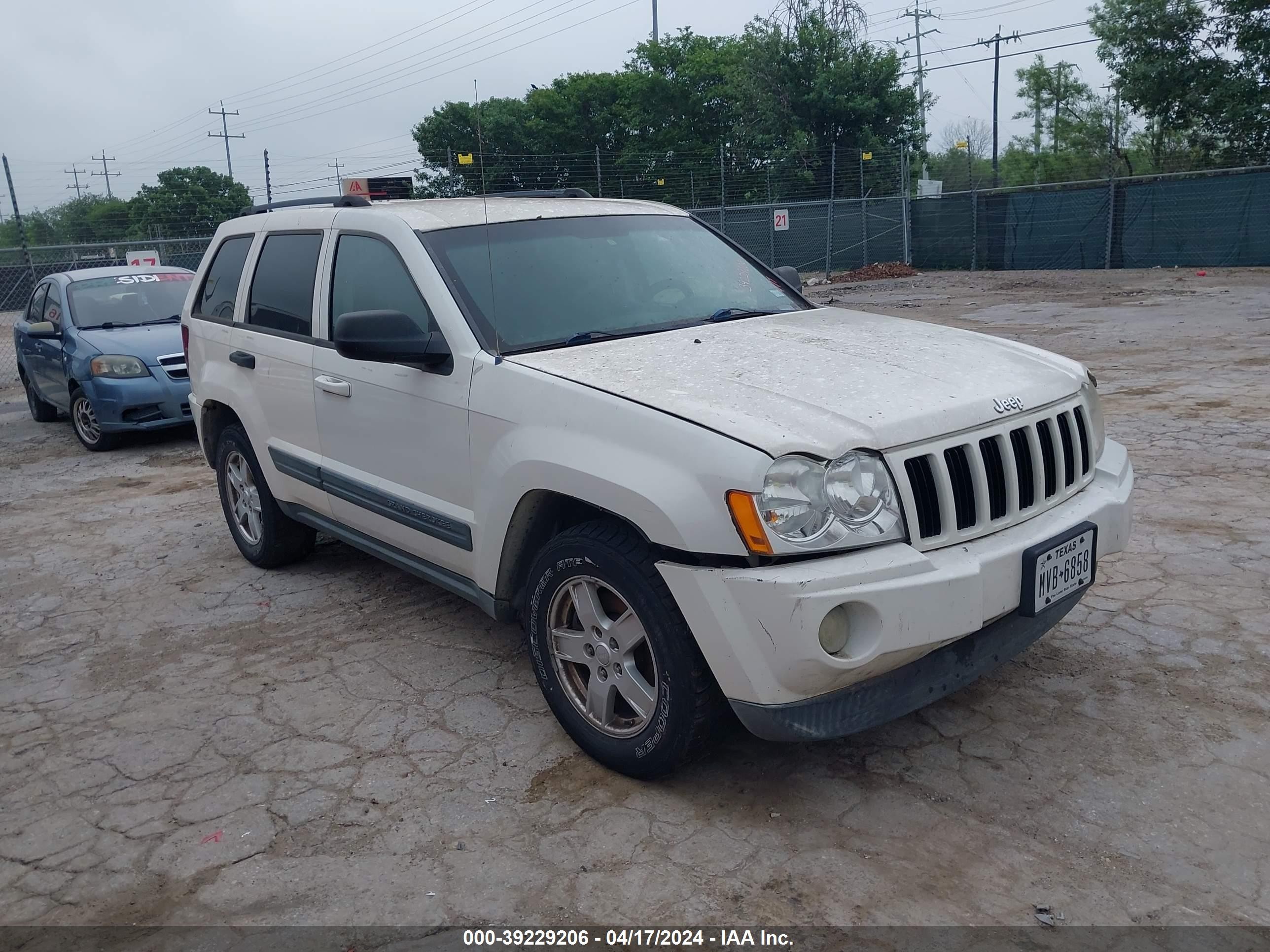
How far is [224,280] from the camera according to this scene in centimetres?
539

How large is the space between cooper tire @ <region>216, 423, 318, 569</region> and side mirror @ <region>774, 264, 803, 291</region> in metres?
2.65

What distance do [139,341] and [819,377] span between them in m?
8.11

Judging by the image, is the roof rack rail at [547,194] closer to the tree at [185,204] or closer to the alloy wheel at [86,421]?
the alloy wheel at [86,421]

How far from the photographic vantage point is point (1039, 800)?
9.84 feet

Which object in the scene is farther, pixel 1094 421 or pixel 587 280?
pixel 587 280

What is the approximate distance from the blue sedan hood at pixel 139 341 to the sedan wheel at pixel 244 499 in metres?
4.37

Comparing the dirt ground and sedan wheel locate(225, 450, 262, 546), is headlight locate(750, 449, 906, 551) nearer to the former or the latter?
the dirt ground

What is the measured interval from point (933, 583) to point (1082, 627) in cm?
179

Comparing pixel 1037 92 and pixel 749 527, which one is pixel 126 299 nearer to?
pixel 749 527

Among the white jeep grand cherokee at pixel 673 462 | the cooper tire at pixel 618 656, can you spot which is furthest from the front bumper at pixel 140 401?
the cooper tire at pixel 618 656

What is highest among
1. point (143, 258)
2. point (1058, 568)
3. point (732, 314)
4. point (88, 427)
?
point (143, 258)

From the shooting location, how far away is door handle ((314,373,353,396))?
13.5 ft

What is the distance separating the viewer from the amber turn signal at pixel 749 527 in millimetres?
2637

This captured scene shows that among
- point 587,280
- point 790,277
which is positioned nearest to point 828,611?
point 587,280
